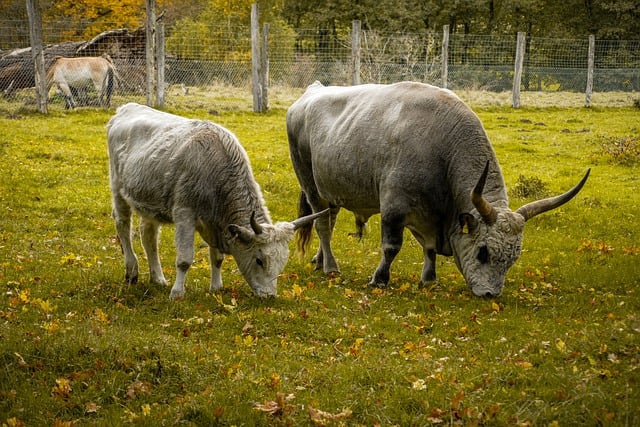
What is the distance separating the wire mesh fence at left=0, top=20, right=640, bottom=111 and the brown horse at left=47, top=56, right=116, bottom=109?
0.60 metres

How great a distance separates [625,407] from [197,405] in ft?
9.66

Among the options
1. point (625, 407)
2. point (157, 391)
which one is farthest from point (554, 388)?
point (157, 391)

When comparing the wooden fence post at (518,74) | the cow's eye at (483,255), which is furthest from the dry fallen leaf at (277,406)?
the wooden fence post at (518,74)

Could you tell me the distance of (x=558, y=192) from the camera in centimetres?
1424

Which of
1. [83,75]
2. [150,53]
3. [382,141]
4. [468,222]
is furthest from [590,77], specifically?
[468,222]

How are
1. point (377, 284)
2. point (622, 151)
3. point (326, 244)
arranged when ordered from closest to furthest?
point (377, 284)
point (326, 244)
point (622, 151)

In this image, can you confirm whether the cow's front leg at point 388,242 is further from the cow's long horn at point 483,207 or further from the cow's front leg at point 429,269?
the cow's long horn at point 483,207

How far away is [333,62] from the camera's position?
26281 mm

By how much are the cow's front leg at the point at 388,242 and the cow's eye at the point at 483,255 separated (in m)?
1.10

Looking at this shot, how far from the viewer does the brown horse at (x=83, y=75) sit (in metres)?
22.0

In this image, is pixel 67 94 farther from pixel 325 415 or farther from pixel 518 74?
pixel 325 415

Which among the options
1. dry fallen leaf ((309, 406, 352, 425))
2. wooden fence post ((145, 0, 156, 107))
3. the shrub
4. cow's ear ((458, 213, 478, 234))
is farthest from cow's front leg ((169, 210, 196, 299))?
wooden fence post ((145, 0, 156, 107))

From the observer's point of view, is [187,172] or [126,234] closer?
[187,172]

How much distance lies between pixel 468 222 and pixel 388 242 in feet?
3.98
